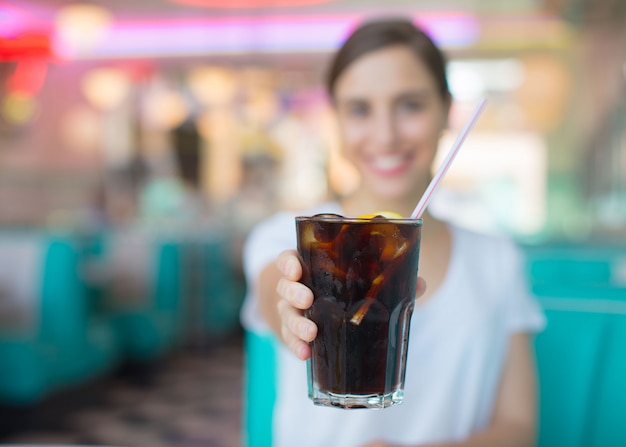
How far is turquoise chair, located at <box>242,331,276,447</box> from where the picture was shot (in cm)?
130

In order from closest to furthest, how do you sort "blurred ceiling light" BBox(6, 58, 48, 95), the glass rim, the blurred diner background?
the glass rim → the blurred diner background → "blurred ceiling light" BBox(6, 58, 48, 95)

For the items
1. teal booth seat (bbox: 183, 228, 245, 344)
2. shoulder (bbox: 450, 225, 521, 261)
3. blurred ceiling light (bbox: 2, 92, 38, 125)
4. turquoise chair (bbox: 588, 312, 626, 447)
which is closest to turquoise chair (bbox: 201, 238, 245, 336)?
teal booth seat (bbox: 183, 228, 245, 344)

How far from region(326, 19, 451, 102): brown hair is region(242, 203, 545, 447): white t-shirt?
193mm

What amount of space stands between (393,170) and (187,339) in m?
5.79

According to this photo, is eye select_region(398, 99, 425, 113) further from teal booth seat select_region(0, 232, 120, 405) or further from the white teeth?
teal booth seat select_region(0, 232, 120, 405)

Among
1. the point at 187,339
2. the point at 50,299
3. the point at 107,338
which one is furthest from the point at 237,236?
the point at 50,299

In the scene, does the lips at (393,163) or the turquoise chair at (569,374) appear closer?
the lips at (393,163)

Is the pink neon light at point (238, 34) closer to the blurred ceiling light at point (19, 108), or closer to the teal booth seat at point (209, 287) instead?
the blurred ceiling light at point (19, 108)

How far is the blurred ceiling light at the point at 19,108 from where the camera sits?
9.70 m

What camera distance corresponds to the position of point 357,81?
2.83 ft

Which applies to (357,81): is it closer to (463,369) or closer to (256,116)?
(463,369)

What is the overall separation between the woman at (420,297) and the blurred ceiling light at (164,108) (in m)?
9.00

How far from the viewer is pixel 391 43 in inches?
34.8

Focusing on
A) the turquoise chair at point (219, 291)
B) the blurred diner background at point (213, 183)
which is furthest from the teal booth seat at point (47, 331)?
the turquoise chair at point (219, 291)
